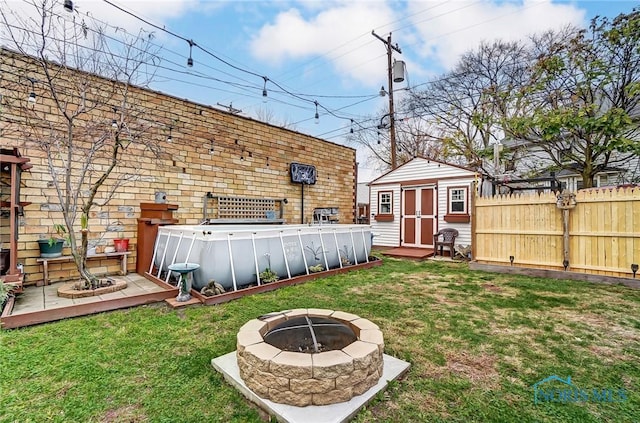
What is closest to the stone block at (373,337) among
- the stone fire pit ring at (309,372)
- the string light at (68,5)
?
the stone fire pit ring at (309,372)

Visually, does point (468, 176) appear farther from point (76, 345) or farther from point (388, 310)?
point (76, 345)

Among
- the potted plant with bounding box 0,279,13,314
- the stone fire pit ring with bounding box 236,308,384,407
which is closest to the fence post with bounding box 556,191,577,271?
the stone fire pit ring with bounding box 236,308,384,407

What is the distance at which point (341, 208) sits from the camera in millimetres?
9867

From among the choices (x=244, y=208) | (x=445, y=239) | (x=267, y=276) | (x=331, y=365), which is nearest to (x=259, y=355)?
(x=331, y=365)

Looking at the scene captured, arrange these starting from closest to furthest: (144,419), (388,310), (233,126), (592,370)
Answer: (144,419) < (592,370) < (388,310) < (233,126)

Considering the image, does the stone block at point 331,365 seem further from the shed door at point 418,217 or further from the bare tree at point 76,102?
the shed door at point 418,217

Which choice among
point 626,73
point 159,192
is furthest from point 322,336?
point 626,73

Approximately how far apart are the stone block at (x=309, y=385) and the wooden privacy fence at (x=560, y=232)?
19.1 ft

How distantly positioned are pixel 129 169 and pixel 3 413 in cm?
443

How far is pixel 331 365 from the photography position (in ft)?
5.98

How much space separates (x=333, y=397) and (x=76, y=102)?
5.88m

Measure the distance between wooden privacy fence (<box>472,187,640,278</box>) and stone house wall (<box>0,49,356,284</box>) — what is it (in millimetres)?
4689

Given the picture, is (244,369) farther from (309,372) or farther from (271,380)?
(309,372)

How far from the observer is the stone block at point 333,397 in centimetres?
182
